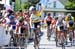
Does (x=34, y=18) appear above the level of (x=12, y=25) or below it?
above

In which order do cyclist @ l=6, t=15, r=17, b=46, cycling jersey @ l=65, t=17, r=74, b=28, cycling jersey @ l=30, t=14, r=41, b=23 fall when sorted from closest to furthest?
1. cycling jersey @ l=30, t=14, r=41, b=23
2. cyclist @ l=6, t=15, r=17, b=46
3. cycling jersey @ l=65, t=17, r=74, b=28

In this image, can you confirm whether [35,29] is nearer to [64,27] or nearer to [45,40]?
[64,27]

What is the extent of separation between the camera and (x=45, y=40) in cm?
2000

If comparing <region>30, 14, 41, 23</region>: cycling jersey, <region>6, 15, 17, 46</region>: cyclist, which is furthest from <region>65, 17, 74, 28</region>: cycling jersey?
<region>6, 15, 17, 46</region>: cyclist

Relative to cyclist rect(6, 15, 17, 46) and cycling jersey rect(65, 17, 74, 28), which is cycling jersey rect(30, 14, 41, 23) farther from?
cycling jersey rect(65, 17, 74, 28)

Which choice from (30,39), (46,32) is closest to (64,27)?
(30,39)

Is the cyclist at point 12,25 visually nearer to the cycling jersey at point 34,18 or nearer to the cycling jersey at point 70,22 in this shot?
the cycling jersey at point 34,18


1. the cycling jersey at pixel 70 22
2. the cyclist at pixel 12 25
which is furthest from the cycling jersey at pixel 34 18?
the cycling jersey at pixel 70 22

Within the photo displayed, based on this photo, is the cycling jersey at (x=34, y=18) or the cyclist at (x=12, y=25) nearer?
the cycling jersey at (x=34, y=18)

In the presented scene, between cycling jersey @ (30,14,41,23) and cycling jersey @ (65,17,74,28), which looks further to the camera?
cycling jersey @ (65,17,74,28)

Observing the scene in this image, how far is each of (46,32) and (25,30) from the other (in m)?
4.89

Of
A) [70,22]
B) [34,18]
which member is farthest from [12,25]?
[70,22]

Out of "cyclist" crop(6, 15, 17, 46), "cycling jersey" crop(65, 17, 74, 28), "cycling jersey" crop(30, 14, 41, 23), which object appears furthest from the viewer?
"cycling jersey" crop(65, 17, 74, 28)

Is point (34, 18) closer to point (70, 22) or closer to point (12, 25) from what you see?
point (12, 25)
